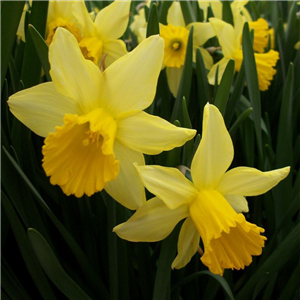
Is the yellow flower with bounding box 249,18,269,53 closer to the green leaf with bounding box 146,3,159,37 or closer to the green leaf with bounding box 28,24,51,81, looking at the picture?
the green leaf with bounding box 146,3,159,37

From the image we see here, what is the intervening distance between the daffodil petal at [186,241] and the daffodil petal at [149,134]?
0.59 ft

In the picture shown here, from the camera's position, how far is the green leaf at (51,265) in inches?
28.8

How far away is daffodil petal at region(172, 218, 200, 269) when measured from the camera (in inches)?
30.4

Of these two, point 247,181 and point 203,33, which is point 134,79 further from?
point 203,33

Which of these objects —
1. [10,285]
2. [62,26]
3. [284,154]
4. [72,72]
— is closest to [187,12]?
[62,26]

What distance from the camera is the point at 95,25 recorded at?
45.2 inches

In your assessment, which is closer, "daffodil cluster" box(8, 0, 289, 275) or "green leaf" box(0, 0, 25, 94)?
"daffodil cluster" box(8, 0, 289, 275)

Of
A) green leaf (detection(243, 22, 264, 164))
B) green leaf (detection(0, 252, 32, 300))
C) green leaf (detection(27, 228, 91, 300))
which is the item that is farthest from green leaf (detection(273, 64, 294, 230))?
green leaf (detection(0, 252, 32, 300))

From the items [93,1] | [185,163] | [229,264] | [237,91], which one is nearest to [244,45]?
[237,91]

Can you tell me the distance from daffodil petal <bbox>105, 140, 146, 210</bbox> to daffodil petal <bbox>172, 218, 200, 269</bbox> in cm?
11

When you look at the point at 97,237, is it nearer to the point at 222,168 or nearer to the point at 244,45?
the point at 222,168

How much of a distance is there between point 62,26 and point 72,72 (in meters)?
0.49

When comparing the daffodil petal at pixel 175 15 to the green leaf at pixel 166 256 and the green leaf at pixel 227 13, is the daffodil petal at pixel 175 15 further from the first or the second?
the green leaf at pixel 166 256

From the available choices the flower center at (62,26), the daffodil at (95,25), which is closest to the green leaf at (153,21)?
the daffodil at (95,25)
